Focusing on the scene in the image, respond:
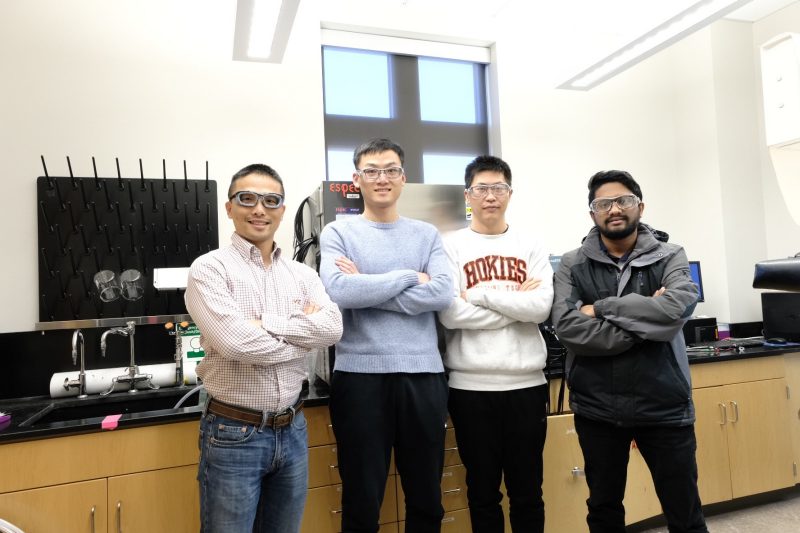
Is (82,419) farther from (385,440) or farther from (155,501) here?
(385,440)

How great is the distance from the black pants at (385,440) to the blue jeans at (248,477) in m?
0.20

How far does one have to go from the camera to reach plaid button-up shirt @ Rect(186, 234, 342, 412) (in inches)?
56.5

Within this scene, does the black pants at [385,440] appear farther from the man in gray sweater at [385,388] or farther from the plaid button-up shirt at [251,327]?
the plaid button-up shirt at [251,327]

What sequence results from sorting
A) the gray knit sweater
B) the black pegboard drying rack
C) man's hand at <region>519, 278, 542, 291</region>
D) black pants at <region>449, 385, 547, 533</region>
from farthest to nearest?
the black pegboard drying rack < man's hand at <region>519, 278, 542, 291</region> < black pants at <region>449, 385, 547, 533</region> < the gray knit sweater

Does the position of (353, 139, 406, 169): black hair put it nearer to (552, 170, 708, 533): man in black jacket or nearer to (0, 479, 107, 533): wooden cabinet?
(552, 170, 708, 533): man in black jacket

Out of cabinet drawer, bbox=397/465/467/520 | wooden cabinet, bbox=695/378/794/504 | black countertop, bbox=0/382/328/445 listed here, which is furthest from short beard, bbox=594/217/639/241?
Result: wooden cabinet, bbox=695/378/794/504

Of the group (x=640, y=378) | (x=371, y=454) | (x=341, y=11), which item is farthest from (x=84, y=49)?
(x=640, y=378)

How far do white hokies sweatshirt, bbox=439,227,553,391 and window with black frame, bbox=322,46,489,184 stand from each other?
1474 millimetres

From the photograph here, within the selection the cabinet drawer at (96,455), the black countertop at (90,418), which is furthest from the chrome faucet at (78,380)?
the cabinet drawer at (96,455)

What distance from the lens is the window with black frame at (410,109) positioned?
10.7ft

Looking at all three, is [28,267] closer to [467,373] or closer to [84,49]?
[84,49]

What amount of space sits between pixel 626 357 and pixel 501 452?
1.85 ft

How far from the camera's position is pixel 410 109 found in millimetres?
3443

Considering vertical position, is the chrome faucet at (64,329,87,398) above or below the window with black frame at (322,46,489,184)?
below
